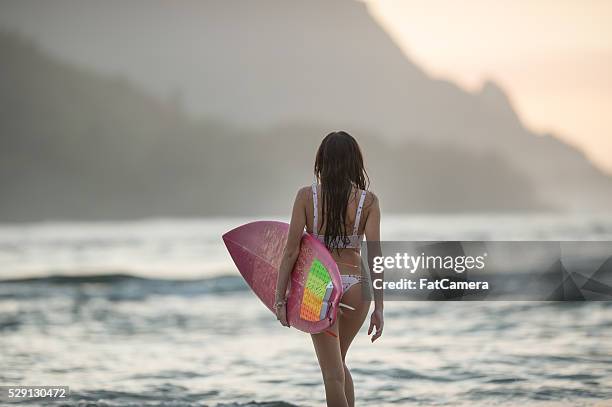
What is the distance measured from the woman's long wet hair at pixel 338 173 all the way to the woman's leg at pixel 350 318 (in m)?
0.34

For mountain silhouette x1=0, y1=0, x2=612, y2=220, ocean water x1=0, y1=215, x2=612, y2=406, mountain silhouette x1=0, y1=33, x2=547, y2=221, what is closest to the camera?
ocean water x1=0, y1=215, x2=612, y2=406

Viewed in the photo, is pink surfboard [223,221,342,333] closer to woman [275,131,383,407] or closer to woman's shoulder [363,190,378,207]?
woman [275,131,383,407]

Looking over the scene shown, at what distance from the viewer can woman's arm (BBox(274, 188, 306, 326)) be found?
4.24m

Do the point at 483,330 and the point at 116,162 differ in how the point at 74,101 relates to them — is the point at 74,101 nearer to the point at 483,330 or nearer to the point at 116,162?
the point at 116,162

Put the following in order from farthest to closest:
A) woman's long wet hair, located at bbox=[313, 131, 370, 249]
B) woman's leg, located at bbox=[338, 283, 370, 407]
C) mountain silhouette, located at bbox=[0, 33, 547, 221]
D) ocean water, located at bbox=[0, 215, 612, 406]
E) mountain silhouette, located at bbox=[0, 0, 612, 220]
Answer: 1. mountain silhouette, located at bbox=[0, 33, 547, 221]
2. mountain silhouette, located at bbox=[0, 0, 612, 220]
3. ocean water, located at bbox=[0, 215, 612, 406]
4. woman's leg, located at bbox=[338, 283, 370, 407]
5. woman's long wet hair, located at bbox=[313, 131, 370, 249]

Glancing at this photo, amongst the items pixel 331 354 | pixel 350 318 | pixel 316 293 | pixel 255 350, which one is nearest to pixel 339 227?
pixel 316 293

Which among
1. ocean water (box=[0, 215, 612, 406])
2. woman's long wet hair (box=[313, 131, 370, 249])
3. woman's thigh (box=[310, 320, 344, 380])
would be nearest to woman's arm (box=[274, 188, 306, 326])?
woman's long wet hair (box=[313, 131, 370, 249])

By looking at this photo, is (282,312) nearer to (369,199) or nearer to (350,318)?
(350,318)

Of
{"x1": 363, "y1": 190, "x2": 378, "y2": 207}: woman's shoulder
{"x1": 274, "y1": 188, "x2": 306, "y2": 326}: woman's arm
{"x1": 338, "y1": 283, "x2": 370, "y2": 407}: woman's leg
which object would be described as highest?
{"x1": 363, "y1": 190, "x2": 378, "y2": 207}: woman's shoulder

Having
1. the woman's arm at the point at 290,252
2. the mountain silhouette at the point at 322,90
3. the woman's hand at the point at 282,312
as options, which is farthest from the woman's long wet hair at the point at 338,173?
the mountain silhouette at the point at 322,90

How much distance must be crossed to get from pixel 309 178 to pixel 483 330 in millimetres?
60076

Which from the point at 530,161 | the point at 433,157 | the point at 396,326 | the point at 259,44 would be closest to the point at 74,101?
the point at 259,44

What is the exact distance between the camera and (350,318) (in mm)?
4336

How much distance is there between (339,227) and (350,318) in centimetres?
46
